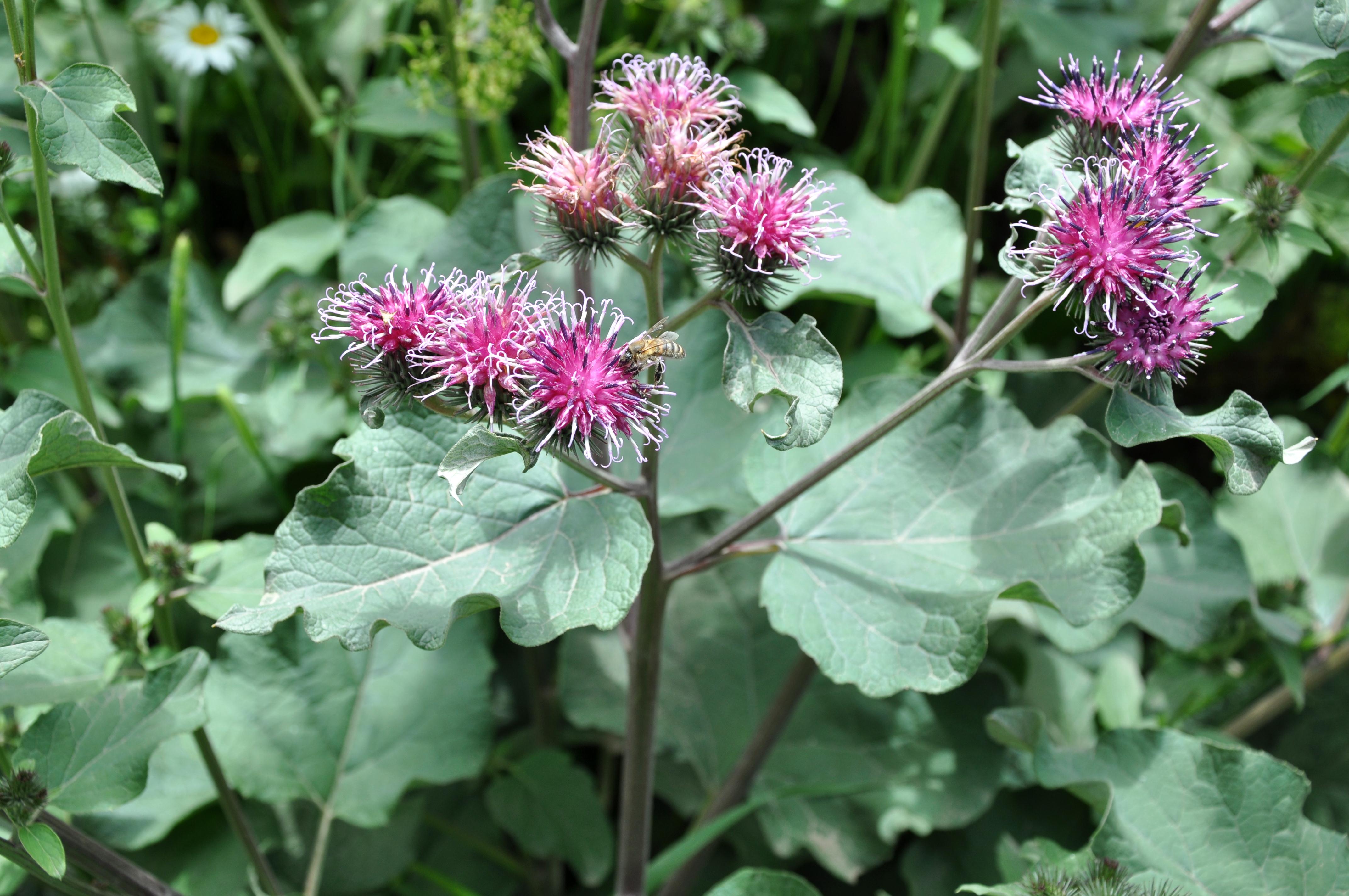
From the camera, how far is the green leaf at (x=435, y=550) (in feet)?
4.38

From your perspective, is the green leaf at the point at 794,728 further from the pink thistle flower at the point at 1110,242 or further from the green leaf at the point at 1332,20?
the green leaf at the point at 1332,20

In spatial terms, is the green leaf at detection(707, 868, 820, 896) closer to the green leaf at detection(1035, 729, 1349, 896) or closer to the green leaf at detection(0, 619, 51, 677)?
the green leaf at detection(1035, 729, 1349, 896)

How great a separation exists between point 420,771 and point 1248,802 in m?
1.58

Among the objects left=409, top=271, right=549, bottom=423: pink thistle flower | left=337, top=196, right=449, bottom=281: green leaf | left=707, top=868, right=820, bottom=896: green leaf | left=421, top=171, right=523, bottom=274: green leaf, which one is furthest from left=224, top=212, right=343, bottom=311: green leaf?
left=707, top=868, right=820, bottom=896: green leaf

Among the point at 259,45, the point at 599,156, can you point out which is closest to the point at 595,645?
the point at 599,156

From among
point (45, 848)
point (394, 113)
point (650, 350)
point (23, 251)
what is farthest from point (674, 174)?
point (394, 113)

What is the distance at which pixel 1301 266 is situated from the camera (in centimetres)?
315

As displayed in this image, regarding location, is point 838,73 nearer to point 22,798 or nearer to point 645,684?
point 645,684

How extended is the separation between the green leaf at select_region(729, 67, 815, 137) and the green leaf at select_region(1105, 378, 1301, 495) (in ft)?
4.39

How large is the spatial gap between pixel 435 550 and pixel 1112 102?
1.17 metres

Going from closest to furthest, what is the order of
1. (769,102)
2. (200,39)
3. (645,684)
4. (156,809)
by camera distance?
(645,684) < (156,809) < (769,102) < (200,39)

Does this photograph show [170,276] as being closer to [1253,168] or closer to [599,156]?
[599,156]

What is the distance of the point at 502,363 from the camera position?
1230 mm

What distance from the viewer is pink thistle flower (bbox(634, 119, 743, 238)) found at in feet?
4.38
